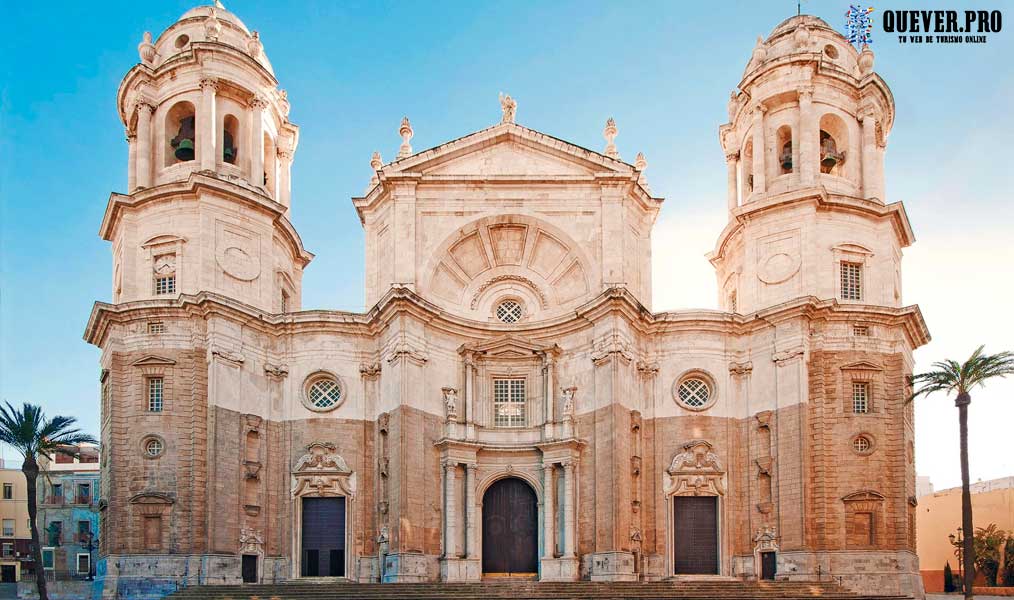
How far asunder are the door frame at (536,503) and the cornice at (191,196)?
13450 mm

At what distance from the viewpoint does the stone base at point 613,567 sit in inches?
1458

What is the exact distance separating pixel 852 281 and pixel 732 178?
7.81 metres

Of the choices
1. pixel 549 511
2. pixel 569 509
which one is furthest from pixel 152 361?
pixel 569 509

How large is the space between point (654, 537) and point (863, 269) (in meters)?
13.2

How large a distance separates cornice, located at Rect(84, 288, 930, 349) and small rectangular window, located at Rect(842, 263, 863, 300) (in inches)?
59.7

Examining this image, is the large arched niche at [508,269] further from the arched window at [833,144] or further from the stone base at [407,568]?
the arched window at [833,144]

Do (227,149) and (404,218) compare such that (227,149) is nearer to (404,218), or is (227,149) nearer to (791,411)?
(404,218)

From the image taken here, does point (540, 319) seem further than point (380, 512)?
Yes

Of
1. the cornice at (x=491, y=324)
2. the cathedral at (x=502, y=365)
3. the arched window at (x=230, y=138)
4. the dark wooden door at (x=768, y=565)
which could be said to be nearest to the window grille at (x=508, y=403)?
the cathedral at (x=502, y=365)

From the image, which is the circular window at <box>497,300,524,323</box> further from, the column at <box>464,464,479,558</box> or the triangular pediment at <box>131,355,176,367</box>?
the triangular pediment at <box>131,355,176,367</box>

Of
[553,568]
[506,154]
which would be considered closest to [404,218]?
[506,154]

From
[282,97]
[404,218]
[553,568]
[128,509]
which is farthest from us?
[282,97]

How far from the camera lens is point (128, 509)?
36.6 m

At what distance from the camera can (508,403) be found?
4181 cm
